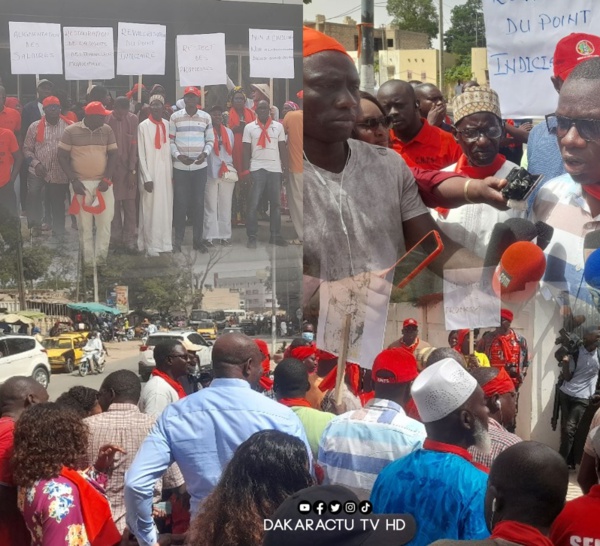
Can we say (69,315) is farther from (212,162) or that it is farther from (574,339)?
(574,339)

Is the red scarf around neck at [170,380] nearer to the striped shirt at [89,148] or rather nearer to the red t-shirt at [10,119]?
the striped shirt at [89,148]

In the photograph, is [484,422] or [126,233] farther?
[126,233]

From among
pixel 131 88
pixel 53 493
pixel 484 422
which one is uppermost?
pixel 131 88

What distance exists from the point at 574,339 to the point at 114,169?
5.96ft

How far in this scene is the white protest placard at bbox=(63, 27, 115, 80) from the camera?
4008mm

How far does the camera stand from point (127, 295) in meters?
4.11

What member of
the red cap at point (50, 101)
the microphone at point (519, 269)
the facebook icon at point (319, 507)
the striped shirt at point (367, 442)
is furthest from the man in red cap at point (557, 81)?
the facebook icon at point (319, 507)

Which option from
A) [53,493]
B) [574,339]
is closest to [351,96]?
[574,339]

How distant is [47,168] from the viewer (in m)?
4.04

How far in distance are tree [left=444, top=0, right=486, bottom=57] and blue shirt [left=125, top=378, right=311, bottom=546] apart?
165cm

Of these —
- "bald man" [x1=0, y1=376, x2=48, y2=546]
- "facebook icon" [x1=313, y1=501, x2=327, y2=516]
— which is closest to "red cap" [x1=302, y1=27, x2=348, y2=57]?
"bald man" [x1=0, y1=376, x2=48, y2=546]

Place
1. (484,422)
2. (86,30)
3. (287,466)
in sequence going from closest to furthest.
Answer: (287,466), (484,422), (86,30)

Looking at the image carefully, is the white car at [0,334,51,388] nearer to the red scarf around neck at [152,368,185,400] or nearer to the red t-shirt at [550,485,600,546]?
the red scarf around neck at [152,368,185,400]

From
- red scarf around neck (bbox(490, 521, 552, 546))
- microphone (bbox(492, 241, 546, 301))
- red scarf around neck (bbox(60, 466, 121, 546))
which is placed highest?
microphone (bbox(492, 241, 546, 301))
